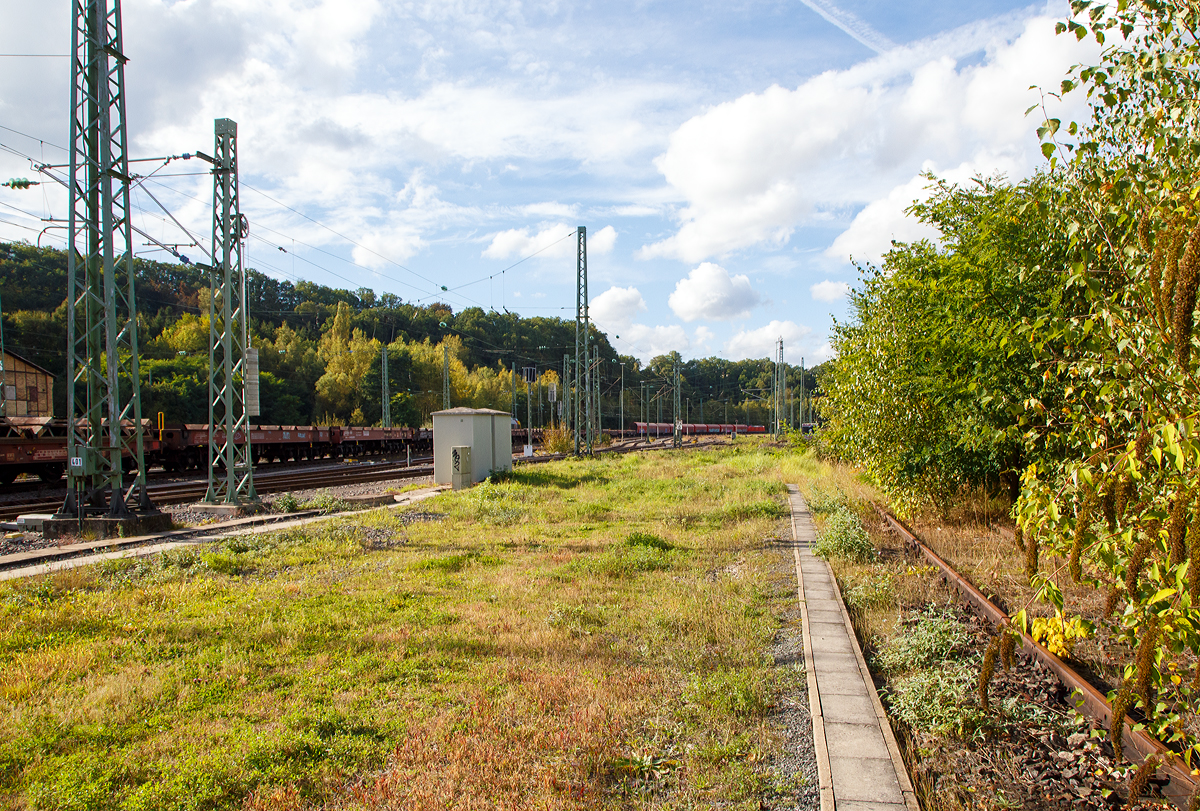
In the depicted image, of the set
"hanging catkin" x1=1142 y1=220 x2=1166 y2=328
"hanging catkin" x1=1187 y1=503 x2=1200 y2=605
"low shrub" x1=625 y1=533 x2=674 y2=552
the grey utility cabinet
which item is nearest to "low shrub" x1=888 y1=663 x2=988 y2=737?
"hanging catkin" x1=1187 y1=503 x2=1200 y2=605

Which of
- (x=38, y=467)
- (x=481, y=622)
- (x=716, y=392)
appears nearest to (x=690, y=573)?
(x=481, y=622)

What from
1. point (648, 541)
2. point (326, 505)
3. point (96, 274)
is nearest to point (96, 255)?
point (96, 274)

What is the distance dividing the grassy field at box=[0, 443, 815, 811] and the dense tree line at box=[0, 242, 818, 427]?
23.6m

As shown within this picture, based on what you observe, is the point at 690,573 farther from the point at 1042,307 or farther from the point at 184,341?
the point at 184,341

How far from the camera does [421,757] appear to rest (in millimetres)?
4188

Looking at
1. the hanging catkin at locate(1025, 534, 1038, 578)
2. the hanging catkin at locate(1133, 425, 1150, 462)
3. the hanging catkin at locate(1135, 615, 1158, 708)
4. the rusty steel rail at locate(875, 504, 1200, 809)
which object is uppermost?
the hanging catkin at locate(1133, 425, 1150, 462)

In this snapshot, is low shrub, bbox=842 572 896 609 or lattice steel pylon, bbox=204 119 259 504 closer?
low shrub, bbox=842 572 896 609

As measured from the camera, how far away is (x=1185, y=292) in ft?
7.95

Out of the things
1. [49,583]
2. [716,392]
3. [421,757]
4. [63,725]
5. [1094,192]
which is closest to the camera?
[1094,192]

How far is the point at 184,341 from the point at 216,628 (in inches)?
2467

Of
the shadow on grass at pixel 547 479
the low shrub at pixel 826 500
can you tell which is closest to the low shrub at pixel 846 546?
the low shrub at pixel 826 500

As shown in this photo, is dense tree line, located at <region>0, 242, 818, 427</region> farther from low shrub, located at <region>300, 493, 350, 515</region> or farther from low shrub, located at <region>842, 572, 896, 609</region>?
low shrub, located at <region>842, 572, 896, 609</region>

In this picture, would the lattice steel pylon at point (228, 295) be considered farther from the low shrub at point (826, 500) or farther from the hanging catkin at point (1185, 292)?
the hanging catkin at point (1185, 292)

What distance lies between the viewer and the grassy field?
3.91m
